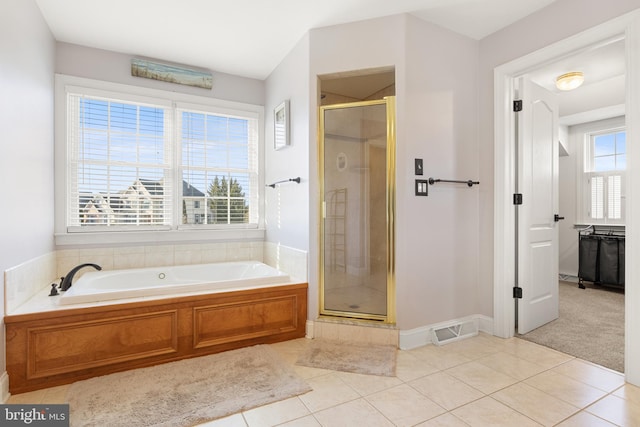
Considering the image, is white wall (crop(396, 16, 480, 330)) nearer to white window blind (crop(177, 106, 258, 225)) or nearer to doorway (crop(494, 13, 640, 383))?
doorway (crop(494, 13, 640, 383))

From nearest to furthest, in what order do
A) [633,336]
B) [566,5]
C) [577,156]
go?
1. [633,336]
2. [566,5]
3. [577,156]

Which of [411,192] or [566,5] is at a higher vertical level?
[566,5]

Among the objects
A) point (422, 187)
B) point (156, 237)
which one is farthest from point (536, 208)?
point (156, 237)

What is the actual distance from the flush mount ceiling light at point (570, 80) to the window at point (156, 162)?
3.11 metres

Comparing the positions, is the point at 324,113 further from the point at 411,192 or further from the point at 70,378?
the point at 70,378

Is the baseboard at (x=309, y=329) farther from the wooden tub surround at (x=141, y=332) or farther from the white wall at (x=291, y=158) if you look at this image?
the white wall at (x=291, y=158)

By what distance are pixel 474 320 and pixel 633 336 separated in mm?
1042

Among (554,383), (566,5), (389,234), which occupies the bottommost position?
(554,383)

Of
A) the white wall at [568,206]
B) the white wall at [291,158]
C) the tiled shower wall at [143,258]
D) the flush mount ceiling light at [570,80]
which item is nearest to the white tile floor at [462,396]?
the tiled shower wall at [143,258]

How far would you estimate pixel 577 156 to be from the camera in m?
5.01

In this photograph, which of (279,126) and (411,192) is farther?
(279,126)

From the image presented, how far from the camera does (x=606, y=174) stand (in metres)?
4.74

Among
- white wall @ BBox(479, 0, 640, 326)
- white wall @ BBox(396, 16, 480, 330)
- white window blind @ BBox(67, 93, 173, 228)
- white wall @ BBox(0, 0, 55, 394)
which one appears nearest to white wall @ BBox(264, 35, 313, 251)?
white wall @ BBox(396, 16, 480, 330)

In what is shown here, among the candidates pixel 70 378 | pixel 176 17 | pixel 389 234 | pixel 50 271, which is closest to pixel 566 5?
pixel 389 234
